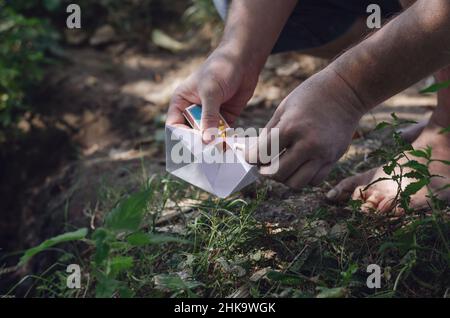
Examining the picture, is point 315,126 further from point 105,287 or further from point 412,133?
point 412,133

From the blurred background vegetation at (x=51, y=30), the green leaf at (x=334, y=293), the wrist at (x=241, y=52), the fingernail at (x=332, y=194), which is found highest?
the blurred background vegetation at (x=51, y=30)

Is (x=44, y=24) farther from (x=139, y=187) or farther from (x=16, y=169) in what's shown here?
(x=139, y=187)

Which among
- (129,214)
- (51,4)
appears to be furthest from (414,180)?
(51,4)

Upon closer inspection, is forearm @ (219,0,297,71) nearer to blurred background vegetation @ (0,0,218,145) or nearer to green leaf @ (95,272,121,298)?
green leaf @ (95,272,121,298)

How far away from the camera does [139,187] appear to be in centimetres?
207

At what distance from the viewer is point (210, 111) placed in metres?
1.57

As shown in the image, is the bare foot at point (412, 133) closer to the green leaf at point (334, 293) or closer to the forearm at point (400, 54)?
the forearm at point (400, 54)

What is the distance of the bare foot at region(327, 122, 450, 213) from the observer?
1573 mm

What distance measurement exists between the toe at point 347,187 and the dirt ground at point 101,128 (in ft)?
0.39

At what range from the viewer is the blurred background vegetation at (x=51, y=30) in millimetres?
2752

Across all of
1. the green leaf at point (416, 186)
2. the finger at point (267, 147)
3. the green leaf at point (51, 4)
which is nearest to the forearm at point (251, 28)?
the finger at point (267, 147)

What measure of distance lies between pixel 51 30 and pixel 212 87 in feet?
5.87

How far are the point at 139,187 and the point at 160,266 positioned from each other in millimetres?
570

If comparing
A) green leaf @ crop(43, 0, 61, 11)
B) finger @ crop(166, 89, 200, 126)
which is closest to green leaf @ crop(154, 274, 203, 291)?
finger @ crop(166, 89, 200, 126)
